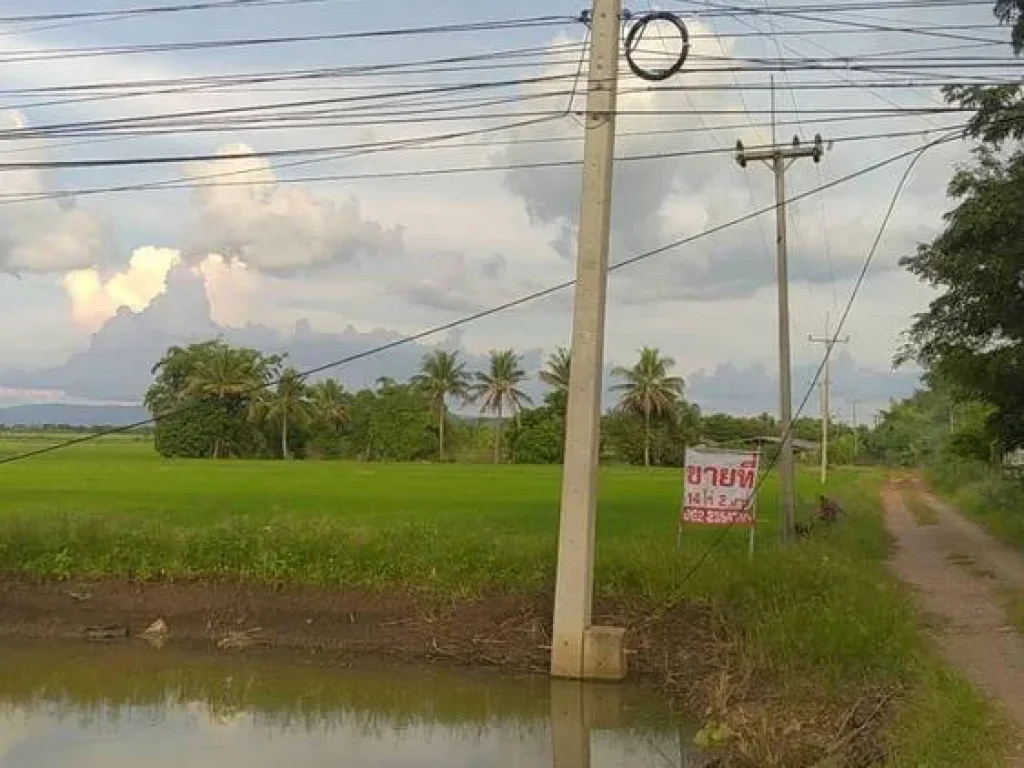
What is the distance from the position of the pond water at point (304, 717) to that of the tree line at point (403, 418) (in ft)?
245

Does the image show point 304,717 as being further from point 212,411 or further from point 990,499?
point 212,411

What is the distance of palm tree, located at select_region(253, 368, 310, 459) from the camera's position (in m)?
93.4

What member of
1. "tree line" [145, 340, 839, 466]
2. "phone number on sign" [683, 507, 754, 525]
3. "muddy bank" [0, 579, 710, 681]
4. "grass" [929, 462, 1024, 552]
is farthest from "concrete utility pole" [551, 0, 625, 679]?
"tree line" [145, 340, 839, 466]

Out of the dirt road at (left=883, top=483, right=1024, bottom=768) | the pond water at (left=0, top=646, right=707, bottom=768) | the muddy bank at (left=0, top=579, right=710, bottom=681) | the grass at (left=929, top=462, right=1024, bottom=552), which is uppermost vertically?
the grass at (left=929, top=462, right=1024, bottom=552)

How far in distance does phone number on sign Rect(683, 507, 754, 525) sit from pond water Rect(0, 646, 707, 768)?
412cm

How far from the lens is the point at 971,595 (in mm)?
18578

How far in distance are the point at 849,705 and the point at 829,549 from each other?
37.0 feet

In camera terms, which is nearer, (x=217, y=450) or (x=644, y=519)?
(x=644, y=519)

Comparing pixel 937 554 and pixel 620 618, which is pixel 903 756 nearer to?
pixel 620 618

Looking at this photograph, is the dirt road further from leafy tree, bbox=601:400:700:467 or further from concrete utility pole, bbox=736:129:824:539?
leafy tree, bbox=601:400:700:467

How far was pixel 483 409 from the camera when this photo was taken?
98.4m

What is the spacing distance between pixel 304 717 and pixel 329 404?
89.1m

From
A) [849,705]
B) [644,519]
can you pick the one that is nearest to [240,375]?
[644,519]

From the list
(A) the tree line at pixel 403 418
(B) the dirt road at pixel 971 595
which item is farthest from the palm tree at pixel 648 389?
(B) the dirt road at pixel 971 595
